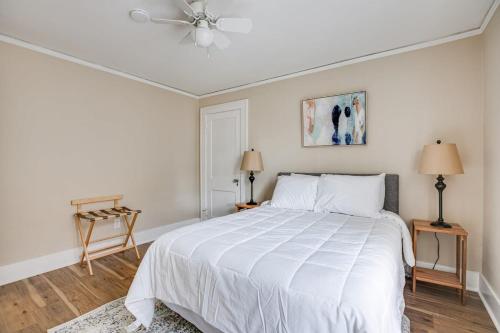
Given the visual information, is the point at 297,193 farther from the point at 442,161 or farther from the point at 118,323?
the point at 118,323

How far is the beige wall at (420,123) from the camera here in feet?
7.34

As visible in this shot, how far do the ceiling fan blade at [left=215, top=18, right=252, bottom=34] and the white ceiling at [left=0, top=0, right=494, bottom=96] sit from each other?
199mm

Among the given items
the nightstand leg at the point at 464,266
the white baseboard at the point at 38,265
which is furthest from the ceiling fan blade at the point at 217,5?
the white baseboard at the point at 38,265

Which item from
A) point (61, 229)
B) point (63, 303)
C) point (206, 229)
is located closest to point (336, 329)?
point (206, 229)

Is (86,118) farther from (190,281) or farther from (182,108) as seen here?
(190,281)

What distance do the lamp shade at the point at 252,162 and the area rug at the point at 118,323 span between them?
1946 mm

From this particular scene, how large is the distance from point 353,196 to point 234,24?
6.17 ft

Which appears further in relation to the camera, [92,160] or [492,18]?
[92,160]

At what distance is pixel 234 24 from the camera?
1.81m

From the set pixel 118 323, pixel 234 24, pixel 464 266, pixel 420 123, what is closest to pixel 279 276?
pixel 118 323

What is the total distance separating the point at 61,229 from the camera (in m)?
2.72

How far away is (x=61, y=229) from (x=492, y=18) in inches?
182

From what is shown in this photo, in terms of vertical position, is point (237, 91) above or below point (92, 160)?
above

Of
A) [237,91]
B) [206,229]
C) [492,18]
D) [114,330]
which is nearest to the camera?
[114,330]
